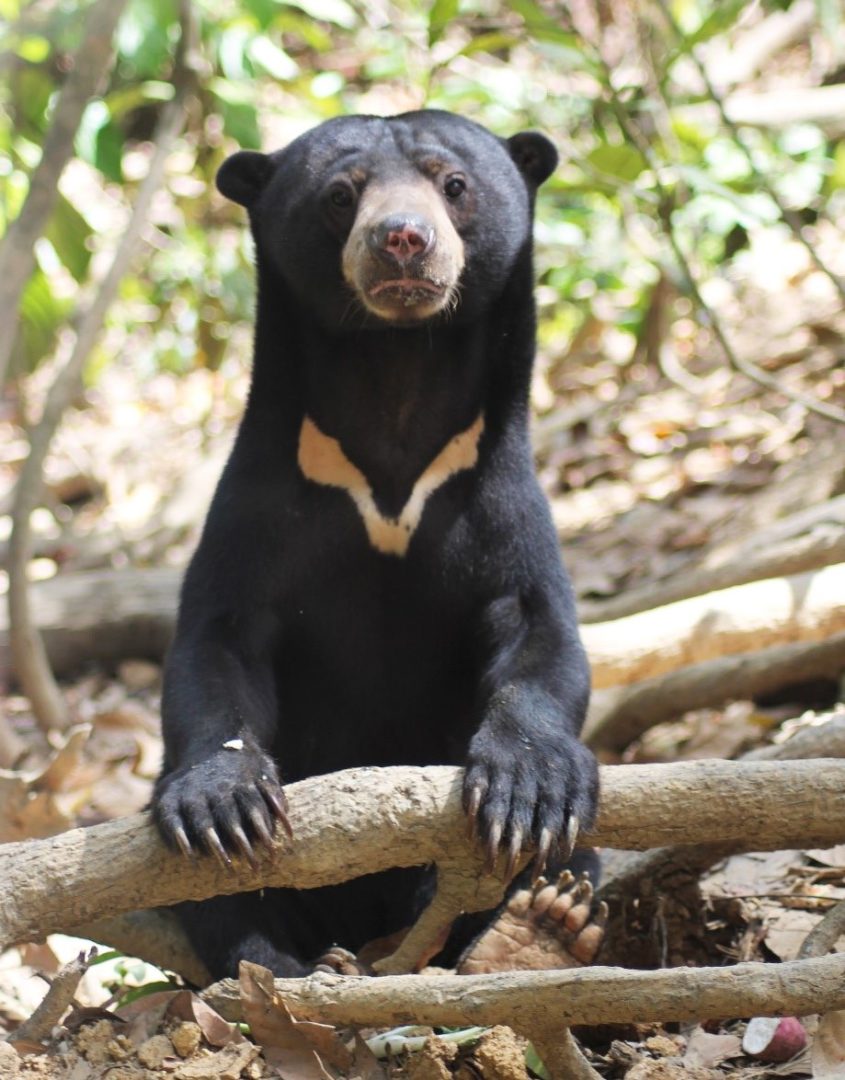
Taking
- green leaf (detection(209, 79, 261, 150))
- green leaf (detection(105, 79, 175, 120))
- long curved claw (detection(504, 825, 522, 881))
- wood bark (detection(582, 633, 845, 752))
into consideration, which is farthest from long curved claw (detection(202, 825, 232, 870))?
green leaf (detection(105, 79, 175, 120))

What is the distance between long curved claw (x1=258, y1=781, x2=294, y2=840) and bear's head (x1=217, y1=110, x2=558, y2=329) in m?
1.40

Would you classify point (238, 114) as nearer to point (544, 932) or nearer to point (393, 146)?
point (393, 146)

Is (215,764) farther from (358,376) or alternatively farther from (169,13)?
(169,13)

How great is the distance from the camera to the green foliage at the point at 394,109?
5.90 m

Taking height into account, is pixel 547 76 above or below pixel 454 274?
above

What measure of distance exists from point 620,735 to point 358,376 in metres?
1.90

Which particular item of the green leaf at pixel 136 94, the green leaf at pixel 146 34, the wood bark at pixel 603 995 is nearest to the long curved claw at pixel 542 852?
the wood bark at pixel 603 995

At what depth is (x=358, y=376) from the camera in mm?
4312

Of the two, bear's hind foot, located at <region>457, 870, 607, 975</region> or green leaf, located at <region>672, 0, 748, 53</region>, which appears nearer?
bear's hind foot, located at <region>457, 870, 607, 975</region>

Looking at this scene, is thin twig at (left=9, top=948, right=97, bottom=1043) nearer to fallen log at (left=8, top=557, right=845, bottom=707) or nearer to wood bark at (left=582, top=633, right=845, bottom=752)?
fallen log at (left=8, top=557, right=845, bottom=707)

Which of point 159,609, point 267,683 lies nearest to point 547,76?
point 159,609

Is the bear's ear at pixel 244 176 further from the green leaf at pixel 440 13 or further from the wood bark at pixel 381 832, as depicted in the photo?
the wood bark at pixel 381 832

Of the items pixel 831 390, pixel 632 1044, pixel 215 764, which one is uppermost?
pixel 831 390

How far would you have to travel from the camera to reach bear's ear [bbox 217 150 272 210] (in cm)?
452
